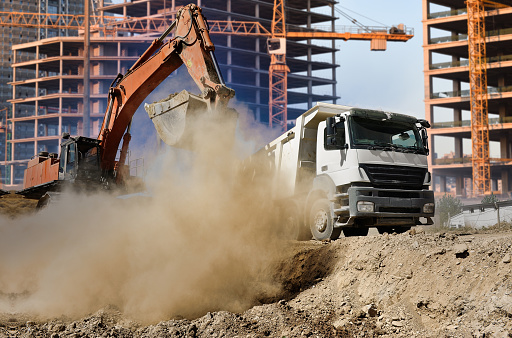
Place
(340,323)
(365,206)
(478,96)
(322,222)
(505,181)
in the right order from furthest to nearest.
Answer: (505,181)
(478,96)
(322,222)
(365,206)
(340,323)

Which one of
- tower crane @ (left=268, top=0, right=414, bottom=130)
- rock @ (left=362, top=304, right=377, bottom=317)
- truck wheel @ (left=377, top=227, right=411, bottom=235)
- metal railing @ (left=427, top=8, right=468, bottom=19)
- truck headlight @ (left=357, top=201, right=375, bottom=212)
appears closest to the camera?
rock @ (left=362, top=304, right=377, bottom=317)

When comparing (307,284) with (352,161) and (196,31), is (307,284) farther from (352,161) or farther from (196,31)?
(196,31)

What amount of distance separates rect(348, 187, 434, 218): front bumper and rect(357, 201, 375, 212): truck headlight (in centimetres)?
5

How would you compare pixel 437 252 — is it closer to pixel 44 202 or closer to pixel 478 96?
pixel 44 202

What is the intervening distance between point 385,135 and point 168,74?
22.0 feet

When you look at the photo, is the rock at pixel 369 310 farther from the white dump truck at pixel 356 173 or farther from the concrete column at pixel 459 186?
the concrete column at pixel 459 186

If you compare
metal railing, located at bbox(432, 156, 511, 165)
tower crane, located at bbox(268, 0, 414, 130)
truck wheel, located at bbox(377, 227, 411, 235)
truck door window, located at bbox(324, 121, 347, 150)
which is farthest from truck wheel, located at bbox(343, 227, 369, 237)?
tower crane, located at bbox(268, 0, 414, 130)

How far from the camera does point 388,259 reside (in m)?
10.4

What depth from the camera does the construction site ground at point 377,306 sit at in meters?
8.10

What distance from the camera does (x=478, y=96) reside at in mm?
67000

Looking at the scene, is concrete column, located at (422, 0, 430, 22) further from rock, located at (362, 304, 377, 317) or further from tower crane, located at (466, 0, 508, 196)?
rock, located at (362, 304, 377, 317)

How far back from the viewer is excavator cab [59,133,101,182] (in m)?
15.8

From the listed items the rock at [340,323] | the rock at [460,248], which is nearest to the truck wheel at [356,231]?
the rock at [460,248]

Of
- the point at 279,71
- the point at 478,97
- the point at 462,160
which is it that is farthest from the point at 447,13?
the point at 279,71
